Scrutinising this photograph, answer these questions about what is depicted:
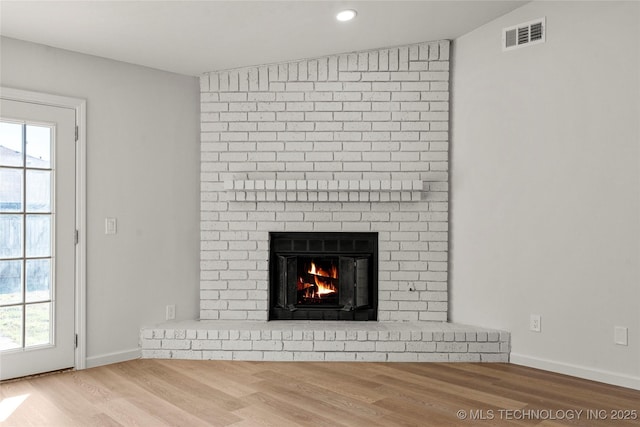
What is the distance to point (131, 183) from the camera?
3975mm

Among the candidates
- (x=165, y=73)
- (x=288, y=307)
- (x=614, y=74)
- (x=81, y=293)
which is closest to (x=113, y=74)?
(x=165, y=73)

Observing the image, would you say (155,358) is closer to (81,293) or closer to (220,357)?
(220,357)

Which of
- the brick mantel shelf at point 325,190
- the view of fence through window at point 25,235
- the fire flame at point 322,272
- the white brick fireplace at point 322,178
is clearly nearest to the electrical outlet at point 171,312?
the white brick fireplace at point 322,178

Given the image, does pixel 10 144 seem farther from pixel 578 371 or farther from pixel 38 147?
pixel 578 371

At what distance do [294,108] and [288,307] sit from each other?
168 centimetres

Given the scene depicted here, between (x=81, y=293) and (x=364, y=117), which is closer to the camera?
(x=81, y=293)

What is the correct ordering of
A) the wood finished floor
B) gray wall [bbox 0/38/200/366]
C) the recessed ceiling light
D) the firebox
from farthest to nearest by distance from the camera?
the firebox < gray wall [bbox 0/38/200/366] < the recessed ceiling light < the wood finished floor

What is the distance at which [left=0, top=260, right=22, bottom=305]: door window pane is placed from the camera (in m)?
3.29

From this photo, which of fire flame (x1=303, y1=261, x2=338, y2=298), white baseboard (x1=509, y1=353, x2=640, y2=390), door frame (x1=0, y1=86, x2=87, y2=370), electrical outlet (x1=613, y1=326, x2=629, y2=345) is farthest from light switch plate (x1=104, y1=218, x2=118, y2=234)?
electrical outlet (x1=613, y1=326, x2=629, y2=345)

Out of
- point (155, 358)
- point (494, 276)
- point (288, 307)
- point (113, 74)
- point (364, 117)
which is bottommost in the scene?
point (155, 358)

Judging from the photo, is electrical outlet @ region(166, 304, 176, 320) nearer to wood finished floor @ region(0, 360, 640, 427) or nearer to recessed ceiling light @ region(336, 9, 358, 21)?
wood finished floor @ region(0, 360, 640, 427)

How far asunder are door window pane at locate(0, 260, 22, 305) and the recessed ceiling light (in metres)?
2.71

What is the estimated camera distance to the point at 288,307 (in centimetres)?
419

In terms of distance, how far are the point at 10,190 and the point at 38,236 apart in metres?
0.36
